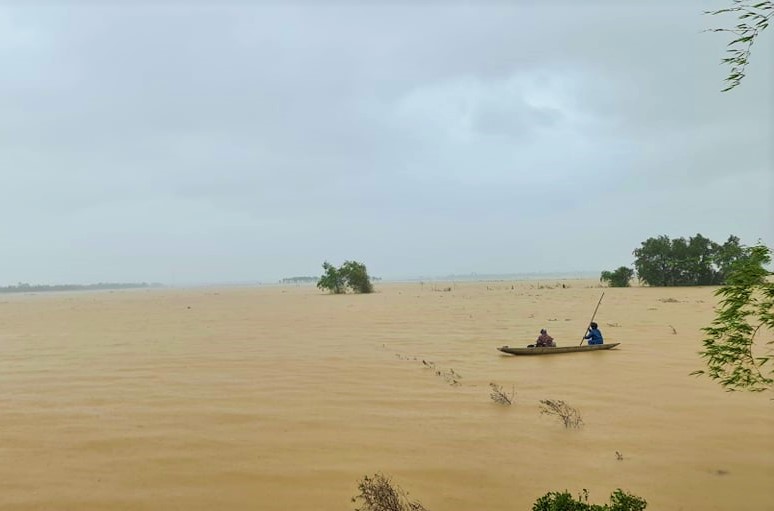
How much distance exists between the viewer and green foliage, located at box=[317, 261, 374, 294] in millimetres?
63719

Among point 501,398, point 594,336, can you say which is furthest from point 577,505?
point 594,336

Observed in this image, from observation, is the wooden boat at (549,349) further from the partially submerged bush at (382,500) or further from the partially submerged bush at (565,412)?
the partially submerged bush at (382,500)

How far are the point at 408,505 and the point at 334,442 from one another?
7.93 ft

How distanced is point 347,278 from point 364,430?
56785mm

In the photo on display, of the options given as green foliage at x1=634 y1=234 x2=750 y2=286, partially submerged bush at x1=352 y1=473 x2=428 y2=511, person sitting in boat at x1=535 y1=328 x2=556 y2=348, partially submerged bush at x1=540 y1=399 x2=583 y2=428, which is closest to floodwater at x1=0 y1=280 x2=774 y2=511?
partially submerged bush at x1=540 y1=399 x2=583 y2=428

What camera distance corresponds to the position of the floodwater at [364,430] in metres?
5.88

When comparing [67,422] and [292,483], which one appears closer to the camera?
[292,483]

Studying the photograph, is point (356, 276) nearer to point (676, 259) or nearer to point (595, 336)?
point (676, 259)

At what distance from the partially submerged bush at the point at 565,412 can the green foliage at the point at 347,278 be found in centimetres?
5496

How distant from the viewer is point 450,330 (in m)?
21.0

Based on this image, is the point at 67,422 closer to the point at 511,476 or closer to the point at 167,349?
the point at 511,476

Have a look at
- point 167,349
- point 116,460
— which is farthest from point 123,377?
point 116,460

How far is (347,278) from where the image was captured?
6456 centimetres

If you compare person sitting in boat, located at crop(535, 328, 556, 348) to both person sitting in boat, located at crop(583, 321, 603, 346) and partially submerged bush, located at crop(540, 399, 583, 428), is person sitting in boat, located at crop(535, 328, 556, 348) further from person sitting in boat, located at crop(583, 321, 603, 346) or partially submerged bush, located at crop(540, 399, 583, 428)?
partially submerged bush, located at crop(540, 399, 583, 428)
